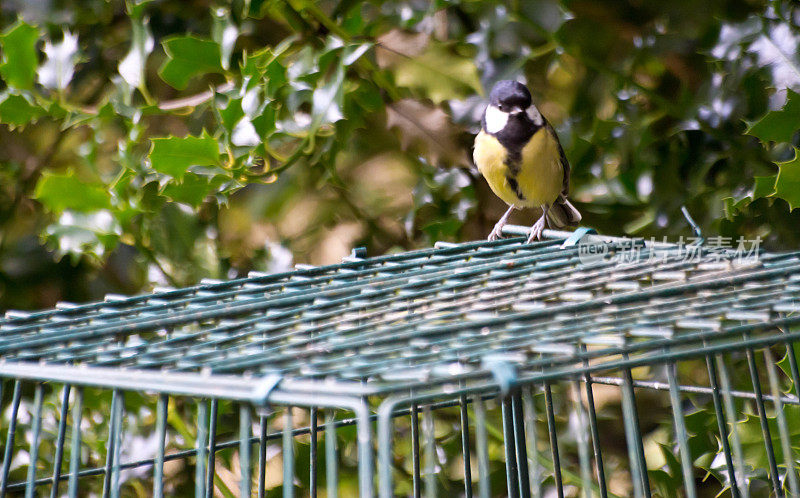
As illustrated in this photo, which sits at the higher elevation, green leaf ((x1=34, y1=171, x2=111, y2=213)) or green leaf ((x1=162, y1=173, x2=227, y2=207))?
green leaf ((x1=34, y1=171, x2=111, y2=213))

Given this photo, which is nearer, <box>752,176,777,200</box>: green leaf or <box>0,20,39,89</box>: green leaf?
<box>752,176,777,200</box>: green leaf

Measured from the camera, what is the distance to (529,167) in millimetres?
1263

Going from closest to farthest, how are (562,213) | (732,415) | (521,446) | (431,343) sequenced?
(431,343) → (732,415) → (521,446) → (562,213)

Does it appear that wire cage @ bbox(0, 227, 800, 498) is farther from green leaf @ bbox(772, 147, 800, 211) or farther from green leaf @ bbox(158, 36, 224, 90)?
green leaf @ bbox(158, 36, 224, 90)

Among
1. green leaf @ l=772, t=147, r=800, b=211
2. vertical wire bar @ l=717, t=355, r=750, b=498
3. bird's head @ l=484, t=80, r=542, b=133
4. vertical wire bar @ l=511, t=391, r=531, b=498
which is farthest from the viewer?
bird's head @ l=484, t=80, r=542, b=133

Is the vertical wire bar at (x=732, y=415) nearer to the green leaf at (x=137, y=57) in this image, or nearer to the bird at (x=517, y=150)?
the bird at (x=517, y=150)

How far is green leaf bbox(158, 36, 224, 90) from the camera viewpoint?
1240 mm

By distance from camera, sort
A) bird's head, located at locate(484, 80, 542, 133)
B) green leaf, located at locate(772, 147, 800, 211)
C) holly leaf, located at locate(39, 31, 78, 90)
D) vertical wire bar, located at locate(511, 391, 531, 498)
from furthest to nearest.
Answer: holly leaf, located at locate(39, 31, 78, 90), bird's head, located at locate(484, 80, 542, 133), green leaf, located at locate(772, 147, 800, 211), vertical wire bar, located at locate(511, 391, 531, 498)

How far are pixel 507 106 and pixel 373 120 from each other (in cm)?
35

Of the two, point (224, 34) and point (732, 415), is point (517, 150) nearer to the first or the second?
point (224, 34)

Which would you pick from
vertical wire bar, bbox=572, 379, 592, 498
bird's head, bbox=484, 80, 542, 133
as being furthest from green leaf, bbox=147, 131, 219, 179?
vertical wire bar, bbox=572, 379, 592, 498

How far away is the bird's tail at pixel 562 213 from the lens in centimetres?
136

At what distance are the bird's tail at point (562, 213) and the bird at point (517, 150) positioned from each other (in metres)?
0.06

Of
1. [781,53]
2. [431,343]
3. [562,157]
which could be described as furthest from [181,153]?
[781,53]
